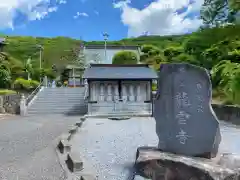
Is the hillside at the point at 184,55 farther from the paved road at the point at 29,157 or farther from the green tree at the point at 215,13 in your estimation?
the paved road at the point at 29,157

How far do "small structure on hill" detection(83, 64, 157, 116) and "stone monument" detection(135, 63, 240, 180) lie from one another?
12.8m

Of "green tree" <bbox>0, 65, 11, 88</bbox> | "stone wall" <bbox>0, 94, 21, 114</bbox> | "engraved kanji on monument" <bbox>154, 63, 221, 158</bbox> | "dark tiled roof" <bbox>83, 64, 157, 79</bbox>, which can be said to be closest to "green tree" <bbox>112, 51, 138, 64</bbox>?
"green tree" <bbox>0, 65, 11, 88</bbox>

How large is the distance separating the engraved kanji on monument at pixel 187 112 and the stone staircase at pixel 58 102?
49.5 ft

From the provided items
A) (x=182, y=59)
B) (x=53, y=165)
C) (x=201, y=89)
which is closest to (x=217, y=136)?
(x=201, y=89)

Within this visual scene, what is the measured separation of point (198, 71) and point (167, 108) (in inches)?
34.5

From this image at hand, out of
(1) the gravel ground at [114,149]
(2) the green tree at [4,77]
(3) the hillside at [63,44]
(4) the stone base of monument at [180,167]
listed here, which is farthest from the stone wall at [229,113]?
(2) the green tree at [4,77]

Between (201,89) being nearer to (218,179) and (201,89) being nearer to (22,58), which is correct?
(218,179)

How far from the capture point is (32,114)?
67.2 feet

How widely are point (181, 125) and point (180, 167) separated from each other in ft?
2.97

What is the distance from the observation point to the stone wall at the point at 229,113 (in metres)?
15.4

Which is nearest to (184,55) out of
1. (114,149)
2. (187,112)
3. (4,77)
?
(4,77)

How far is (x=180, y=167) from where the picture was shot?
15.8 feet

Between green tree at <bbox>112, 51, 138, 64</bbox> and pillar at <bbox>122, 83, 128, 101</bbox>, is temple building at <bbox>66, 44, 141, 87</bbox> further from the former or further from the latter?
pillar at <bbox>122, 83, 128, 101</bbox>

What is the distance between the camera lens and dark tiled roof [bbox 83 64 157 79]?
61.3 ft
